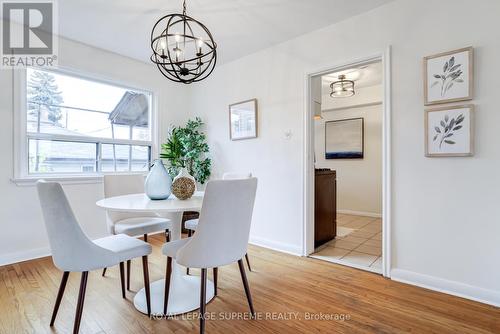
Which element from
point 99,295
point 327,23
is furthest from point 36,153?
point 327,23

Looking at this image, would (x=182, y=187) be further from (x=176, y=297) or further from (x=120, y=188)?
(x=120, y=188)

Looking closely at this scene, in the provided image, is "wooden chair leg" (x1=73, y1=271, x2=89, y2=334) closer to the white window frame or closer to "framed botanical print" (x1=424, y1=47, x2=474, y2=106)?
the white window frame

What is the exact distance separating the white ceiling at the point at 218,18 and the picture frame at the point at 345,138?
2910 millimetres

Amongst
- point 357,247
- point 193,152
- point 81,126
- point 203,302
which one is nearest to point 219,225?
point 203,302

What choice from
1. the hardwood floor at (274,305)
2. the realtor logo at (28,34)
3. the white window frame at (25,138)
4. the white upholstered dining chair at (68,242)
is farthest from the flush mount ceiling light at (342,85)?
the white upholstered dining chair at (68,242)

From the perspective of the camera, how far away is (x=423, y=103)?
2.12 metres

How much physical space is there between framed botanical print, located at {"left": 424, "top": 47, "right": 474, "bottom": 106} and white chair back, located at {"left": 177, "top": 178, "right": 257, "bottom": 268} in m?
1.69

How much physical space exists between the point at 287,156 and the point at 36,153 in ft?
9.30

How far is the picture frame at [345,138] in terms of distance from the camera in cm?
515

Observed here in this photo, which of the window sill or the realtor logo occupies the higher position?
the realtor logo

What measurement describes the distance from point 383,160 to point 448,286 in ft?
3.63

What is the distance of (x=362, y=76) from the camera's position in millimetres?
4285

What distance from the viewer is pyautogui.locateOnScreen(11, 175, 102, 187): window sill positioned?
2.67m

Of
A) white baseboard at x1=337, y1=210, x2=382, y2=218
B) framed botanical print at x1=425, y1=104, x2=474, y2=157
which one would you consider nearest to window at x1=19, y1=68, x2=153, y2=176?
framed botanical print at x1=425, y1=104, x2=474, y2=157
